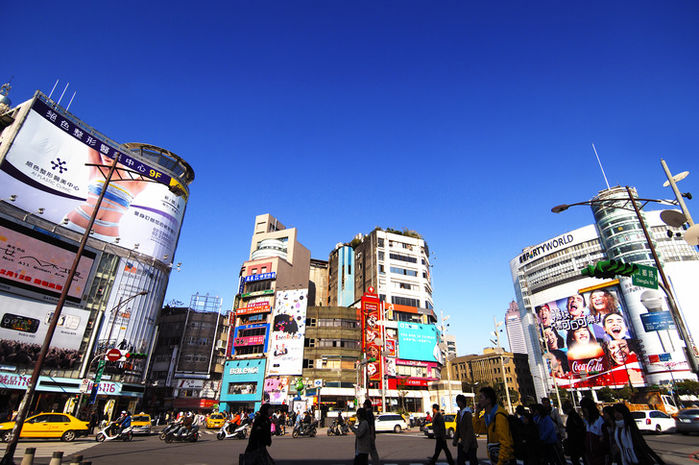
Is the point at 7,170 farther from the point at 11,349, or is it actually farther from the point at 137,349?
the point at 137,349

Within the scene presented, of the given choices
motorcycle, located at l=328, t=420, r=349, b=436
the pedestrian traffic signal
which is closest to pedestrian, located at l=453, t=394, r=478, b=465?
the pedestrian traffic signal

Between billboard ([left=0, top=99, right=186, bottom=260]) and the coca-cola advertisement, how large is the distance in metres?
76.5

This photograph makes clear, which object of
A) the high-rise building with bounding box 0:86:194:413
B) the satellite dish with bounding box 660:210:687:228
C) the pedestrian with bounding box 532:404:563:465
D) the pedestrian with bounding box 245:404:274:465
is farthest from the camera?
the high-rise building with bounding box 0:86:194:413

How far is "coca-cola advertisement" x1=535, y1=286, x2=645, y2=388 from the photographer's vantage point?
72.1 metres

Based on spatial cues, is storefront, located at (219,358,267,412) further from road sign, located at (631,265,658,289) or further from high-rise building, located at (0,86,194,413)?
road sign, located at (631,265,658,289)

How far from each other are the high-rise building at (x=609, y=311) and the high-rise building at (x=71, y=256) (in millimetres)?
74261

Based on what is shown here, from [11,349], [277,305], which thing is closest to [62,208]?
[11,349]

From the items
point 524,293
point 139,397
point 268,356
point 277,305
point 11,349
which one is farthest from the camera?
point 524,293

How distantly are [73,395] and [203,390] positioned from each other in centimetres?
1706

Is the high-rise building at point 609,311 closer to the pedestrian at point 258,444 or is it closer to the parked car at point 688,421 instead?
the parked car at point 688,421

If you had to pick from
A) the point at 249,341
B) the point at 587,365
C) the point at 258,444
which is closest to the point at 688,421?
the point at 258,444

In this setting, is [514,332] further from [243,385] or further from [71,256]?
[71,256]

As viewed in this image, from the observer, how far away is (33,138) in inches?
1602

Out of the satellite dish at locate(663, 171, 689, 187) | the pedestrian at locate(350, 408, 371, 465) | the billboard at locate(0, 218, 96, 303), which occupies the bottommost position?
the pedestrian at locate(350, 408, 371, 465)
